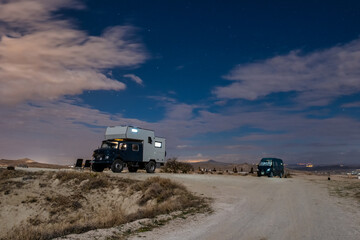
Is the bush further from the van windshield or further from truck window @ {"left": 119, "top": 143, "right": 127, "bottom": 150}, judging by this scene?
truck window @ {"left": 119, "top": 143, "right": 127, "bottom": 150}

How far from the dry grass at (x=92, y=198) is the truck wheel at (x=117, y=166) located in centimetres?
285

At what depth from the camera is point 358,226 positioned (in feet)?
29.6

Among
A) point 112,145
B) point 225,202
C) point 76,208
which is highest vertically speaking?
point 112,145

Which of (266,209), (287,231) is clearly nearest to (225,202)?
(266,209)

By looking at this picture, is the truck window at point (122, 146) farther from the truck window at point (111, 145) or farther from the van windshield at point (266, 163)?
the van windshield at point (266, 163)

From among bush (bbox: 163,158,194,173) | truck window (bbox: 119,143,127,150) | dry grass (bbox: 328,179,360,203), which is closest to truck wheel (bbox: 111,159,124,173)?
truck window (bbox: 119,143,127,150)

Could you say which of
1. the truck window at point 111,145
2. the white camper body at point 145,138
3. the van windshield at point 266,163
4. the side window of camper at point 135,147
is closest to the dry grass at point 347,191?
the van windshield at point 266,163

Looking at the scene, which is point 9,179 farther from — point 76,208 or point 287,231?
point 287,231

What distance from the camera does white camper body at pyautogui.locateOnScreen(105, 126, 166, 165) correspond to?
28133mm

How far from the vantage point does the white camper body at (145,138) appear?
28.1 metres

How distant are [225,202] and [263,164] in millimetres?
23694

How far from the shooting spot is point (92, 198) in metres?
19.9

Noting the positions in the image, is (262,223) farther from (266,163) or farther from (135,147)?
(266,163)

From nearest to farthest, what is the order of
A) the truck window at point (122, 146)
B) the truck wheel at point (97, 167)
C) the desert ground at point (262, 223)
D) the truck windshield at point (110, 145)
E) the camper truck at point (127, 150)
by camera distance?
the desert ground at point (262, 223), the camper truck at point (127, 150), the truck windshield at point (110, 145), the truck window at point (122, 146), the truck wheel at point (97, 167)
